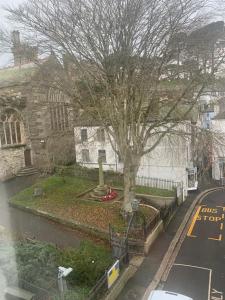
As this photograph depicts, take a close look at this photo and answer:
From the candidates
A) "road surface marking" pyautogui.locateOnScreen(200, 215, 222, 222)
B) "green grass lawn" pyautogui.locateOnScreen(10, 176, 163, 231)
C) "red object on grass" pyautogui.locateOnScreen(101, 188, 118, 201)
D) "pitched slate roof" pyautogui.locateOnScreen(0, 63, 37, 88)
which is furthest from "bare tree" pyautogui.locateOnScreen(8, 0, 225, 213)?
"pitched slate roof" pyautogui.locateOnScreen(0, 63, 37, 88)

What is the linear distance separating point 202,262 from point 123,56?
10.7 metres

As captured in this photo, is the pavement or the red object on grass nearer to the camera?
the pavement

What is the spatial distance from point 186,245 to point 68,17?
13.2 meters

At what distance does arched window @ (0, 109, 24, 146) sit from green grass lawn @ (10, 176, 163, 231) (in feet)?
19.1

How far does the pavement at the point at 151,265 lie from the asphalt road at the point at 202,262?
0.72 m

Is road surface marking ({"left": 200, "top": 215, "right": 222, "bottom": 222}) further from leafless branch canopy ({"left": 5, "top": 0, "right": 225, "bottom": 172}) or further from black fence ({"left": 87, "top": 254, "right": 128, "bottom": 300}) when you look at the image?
black fence ({"left": 87, "top": 254, "right": 128, "bottom": 300})

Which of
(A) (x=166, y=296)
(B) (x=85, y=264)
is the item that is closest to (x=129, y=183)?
(B) (x=85, y=264)

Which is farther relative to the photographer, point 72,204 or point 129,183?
point 72,204

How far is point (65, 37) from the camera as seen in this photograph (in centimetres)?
1706

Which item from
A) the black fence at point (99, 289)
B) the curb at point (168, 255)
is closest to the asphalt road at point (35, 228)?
the curb at point (168, 255)

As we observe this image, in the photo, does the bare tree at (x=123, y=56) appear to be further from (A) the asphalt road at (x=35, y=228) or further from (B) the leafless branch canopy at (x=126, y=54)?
(A) the asphalt road at (x=35, y=228)

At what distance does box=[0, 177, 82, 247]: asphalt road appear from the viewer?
17172 mm

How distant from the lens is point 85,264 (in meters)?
12.9

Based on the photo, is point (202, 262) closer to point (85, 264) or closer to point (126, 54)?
point (85, 264)
